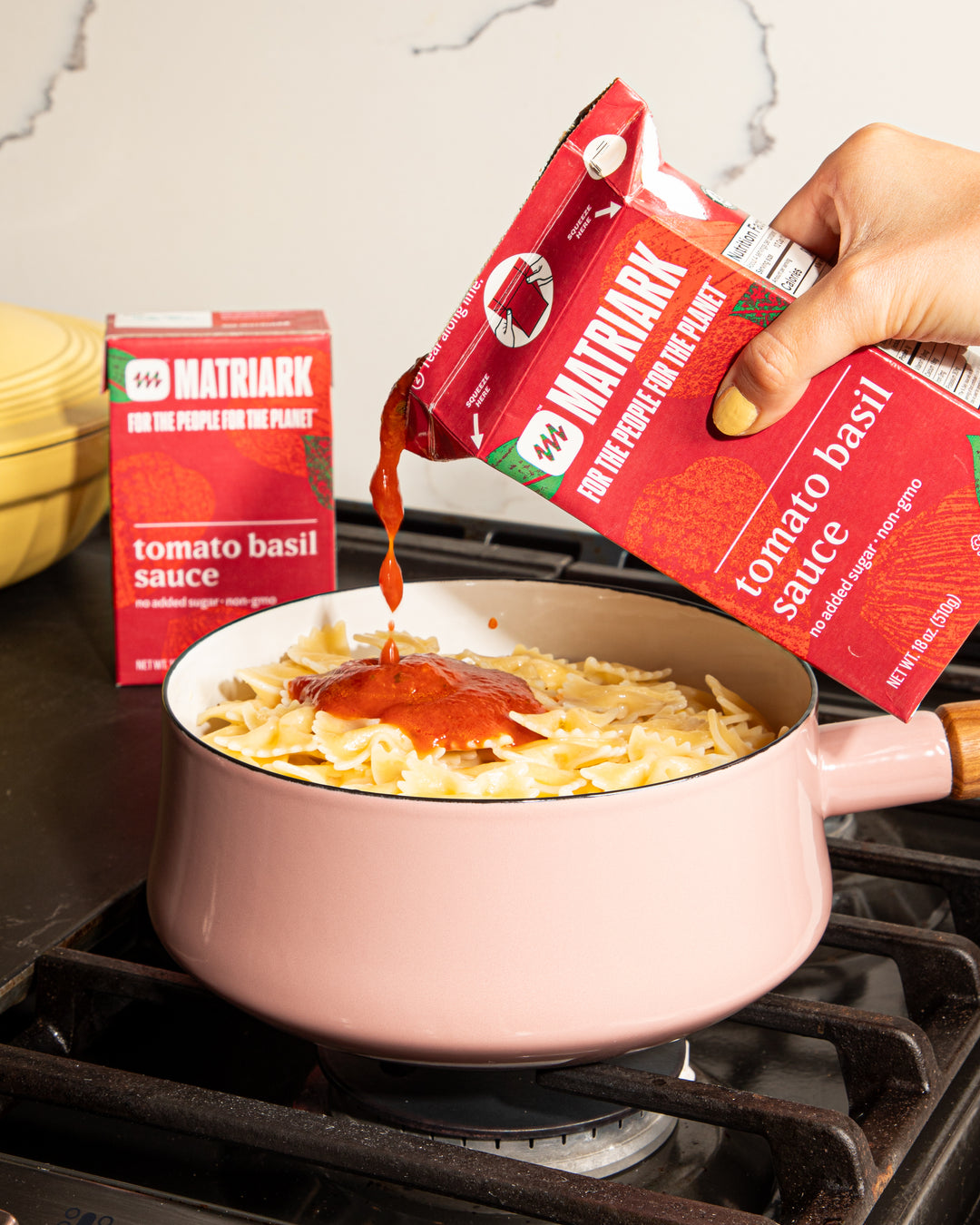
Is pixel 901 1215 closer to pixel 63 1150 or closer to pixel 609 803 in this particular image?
pixel 609 803

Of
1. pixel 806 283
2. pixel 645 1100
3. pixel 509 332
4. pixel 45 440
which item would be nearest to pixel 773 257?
pixel 806 283

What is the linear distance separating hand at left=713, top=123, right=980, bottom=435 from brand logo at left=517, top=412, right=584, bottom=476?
6 cm

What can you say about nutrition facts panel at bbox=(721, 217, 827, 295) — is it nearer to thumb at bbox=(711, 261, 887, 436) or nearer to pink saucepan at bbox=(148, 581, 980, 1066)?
thumb at bbox=(711, 261, 887, 436)

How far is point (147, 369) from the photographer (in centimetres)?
91

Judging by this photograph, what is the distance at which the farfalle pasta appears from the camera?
0.54m

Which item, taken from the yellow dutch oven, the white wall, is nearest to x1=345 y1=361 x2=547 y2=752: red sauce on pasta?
the yellow dutch oven

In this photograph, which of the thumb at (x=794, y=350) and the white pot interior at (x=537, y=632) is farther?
the white pot interior at (x=537, y=632)

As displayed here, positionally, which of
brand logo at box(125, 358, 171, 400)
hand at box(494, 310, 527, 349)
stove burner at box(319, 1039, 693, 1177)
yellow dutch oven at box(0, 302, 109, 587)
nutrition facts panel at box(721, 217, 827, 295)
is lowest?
stove burner at box(319, 1039, 693, 1177)

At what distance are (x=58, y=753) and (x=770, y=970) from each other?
538mm

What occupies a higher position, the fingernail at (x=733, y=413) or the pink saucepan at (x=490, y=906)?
the fingernail at (x=733, y=413)

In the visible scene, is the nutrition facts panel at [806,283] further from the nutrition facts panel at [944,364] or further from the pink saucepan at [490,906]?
the pink saucepan at [490,906]

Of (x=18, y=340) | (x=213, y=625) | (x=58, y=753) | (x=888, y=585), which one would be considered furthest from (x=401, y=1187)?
(x=18, y=340)

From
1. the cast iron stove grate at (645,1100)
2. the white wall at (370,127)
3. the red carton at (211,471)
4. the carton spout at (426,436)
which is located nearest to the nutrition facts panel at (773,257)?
the carton spout at (426,436)

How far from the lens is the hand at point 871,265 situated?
1.68ft
